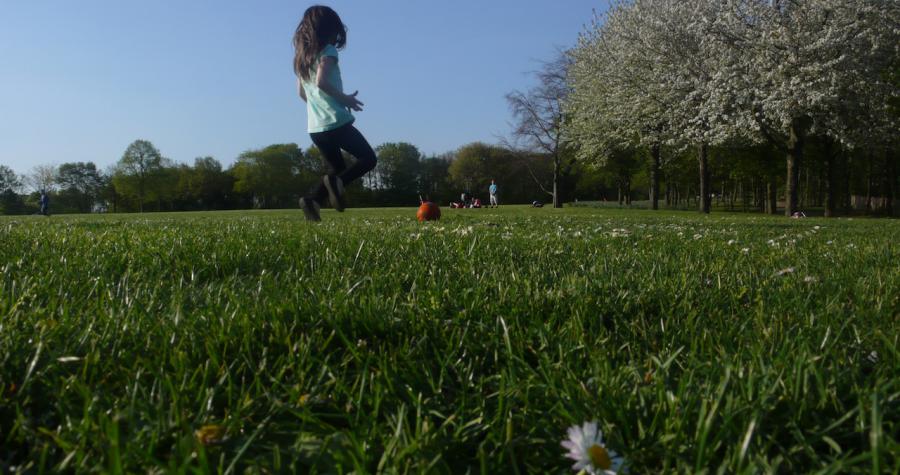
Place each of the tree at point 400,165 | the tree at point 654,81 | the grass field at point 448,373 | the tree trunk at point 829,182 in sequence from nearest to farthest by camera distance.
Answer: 1. the grass field at point 448,373
2. the tree at point 654,81
3. the tree trunk at point 829,182
4. the tree at point 400,165

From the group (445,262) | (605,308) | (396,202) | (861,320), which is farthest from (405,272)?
(396,202)

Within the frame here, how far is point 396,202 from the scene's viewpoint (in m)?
107

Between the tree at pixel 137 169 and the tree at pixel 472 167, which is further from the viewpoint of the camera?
the tree at pixel 472 167

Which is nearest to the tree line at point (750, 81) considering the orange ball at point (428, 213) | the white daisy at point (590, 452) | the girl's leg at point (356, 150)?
the orange ball at point (428, 213)

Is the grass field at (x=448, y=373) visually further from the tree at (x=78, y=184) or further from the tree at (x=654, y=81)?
the tree at (x=78, y=184)

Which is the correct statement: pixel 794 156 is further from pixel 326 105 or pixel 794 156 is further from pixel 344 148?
pixel 326 105

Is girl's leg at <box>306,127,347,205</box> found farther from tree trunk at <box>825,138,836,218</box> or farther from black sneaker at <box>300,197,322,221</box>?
tree trunk at <box>825,138,836,218</box>

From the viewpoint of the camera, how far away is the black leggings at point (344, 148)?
895 cm

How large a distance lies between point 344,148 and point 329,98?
33.5 inches

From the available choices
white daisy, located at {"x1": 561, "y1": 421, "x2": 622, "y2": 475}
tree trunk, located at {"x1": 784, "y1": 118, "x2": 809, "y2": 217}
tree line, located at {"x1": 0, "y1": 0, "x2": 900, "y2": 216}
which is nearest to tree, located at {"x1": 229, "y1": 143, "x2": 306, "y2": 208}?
tree line, located at {"x1": 0, "y1": 0, "x2": 900, "y2": 216}

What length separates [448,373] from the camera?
173 cm

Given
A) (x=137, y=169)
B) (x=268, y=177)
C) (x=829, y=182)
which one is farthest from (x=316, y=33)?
(x=268, y=177)

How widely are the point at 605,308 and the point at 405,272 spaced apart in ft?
4.28

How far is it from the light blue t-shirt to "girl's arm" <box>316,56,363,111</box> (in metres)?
0.09
